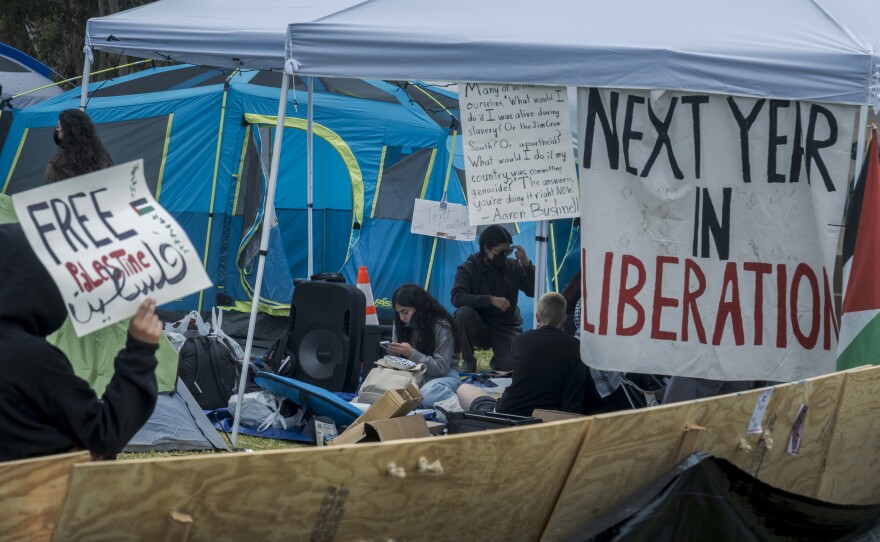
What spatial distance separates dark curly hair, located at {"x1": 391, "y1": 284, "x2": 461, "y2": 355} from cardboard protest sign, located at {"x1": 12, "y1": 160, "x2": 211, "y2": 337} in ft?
16.2

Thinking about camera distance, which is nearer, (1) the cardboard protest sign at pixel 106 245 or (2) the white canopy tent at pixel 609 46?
(1) the cardboard protest sign at pixel 106 245

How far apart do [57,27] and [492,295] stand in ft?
61.9

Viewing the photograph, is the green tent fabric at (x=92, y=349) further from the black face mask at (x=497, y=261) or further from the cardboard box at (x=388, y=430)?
the black face mask at (x=497, y=261)

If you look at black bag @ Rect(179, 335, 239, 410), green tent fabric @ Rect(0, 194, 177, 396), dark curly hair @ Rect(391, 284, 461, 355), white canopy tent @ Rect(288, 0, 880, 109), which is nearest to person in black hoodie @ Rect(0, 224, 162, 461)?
green tent fabric @ Rect(0, 194, 177, 396)

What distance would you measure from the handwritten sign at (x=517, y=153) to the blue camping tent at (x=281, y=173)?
5.16 meters

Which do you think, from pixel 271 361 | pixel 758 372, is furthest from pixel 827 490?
pixel 271 361

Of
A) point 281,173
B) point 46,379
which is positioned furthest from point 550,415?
point 281,173

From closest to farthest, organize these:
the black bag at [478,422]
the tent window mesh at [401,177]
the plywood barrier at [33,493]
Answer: the plywood barrier at [33,493]
the black bag at [478,422]
the tent window mesh at [401,177]

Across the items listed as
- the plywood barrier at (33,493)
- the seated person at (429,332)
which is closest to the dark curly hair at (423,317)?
the seated person at (429,332)

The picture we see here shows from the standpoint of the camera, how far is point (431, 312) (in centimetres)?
805

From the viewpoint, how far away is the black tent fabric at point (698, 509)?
3844mm

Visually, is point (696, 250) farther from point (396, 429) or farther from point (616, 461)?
point (616, 461)

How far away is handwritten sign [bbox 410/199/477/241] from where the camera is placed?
33.0 feet

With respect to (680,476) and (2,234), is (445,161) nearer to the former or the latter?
(680,476)
